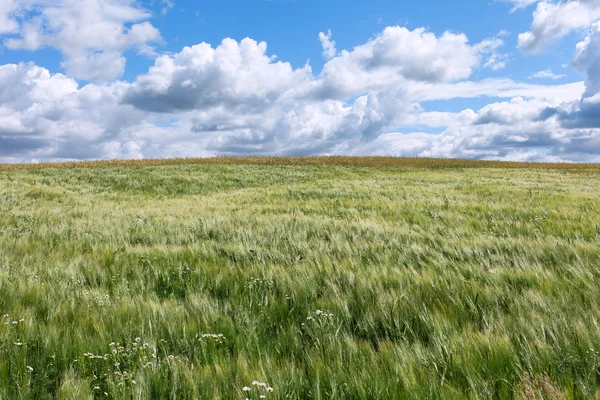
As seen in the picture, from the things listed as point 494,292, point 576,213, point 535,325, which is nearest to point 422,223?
point 576,213

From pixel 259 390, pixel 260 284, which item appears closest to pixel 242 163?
pixel 260 284

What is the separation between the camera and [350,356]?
2.19 metres

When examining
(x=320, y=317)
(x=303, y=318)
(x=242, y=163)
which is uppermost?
(x=242, y=163)

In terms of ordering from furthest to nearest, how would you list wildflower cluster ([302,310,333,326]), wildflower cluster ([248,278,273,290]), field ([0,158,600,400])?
1. wildflower cluster ([248,278,273,290])
2. wildflower cluster ([302,310,333,326])
3. field ([0,158,600,400])

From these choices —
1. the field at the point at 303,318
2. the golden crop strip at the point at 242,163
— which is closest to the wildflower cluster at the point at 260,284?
the field at the point at 303,318

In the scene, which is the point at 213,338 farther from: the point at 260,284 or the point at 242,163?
the point at 242,163

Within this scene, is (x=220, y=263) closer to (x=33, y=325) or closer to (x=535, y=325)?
(x=33, y=325)

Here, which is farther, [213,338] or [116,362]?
[213,338]

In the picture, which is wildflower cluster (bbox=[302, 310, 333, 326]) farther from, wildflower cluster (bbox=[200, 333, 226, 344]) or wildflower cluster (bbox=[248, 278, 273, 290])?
wildflower cluster (bbox=[248, 278, 273, 290])

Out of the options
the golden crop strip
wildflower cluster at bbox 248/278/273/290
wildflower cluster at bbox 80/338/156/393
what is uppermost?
the golden crop strip

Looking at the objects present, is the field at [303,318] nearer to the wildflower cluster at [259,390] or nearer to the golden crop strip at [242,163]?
the wildflower cluster at [259,390]

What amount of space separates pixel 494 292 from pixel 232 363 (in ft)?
7.62

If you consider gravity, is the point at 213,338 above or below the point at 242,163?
below

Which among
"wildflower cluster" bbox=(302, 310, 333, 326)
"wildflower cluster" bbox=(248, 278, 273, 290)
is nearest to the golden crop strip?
"wildflower cluster" bbox=(248, 278, 273, 290)
